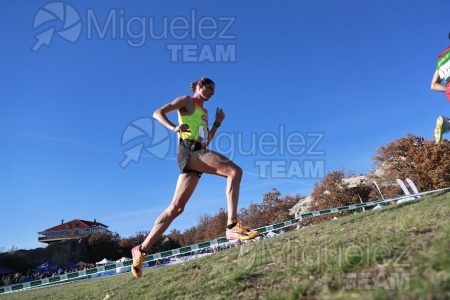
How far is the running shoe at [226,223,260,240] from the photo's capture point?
400cm

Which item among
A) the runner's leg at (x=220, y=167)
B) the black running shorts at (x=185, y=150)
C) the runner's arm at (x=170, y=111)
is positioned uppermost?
the runner's arm at (x=170, y=111)

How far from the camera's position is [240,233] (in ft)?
13.4

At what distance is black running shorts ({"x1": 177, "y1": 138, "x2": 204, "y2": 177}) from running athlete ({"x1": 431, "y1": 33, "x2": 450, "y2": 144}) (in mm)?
4596

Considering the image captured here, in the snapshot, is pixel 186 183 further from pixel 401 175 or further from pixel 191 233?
pixel 191 233

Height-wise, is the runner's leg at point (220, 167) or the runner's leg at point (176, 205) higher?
the runner's leg at point (220, 167)

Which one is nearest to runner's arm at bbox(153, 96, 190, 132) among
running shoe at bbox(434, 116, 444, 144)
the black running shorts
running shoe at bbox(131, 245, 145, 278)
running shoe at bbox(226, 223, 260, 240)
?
the black running shorts

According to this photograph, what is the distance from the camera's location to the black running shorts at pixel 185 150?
13.4 ft

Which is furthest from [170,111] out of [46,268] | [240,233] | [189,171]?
[46,268]

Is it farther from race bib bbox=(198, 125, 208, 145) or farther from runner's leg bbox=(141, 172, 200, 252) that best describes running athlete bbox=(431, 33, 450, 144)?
runner's leg bbox=(141, 172, 200, 252)

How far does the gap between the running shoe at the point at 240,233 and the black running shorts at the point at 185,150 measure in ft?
3.05

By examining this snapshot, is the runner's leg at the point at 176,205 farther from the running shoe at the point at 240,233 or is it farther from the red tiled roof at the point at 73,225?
the red tiled roof at the point at 73,225

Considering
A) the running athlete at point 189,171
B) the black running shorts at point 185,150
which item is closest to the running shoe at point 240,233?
the running athlete at point 189,171

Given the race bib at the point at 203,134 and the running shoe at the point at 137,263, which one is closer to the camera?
the running shoe at the point at 137,263

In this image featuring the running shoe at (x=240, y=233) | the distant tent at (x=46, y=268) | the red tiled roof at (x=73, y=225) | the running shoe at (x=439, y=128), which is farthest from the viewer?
the red tiled roof at (x=73, y=225)
